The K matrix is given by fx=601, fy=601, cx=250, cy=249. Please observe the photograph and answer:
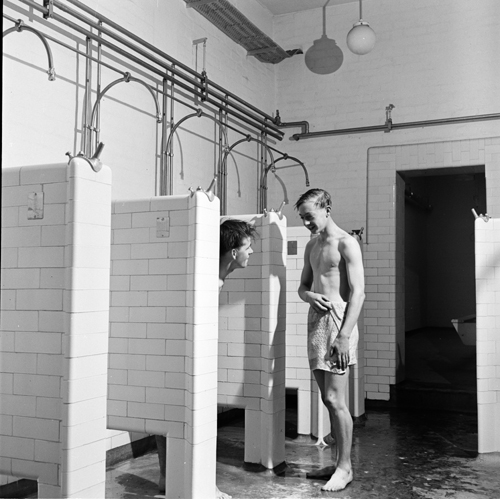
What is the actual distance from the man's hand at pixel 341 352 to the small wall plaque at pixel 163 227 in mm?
1149

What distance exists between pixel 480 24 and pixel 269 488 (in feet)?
15.3

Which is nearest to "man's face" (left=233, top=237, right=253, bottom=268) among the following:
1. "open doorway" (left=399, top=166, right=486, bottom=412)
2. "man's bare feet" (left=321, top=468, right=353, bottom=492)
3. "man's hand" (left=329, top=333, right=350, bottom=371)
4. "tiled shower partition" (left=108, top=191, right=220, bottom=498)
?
"tiled shower partition" (left=108, top=191, right=220, bottom=498)

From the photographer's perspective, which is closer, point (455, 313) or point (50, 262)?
point (50, 262)

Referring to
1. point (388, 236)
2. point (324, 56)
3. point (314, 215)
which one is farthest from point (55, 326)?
point (324, 56)

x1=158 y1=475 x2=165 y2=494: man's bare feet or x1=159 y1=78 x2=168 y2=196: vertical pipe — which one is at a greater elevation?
x1=159 y1=78 x2=168 y2=196: vertical pipe

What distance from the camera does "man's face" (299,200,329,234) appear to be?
3.55m

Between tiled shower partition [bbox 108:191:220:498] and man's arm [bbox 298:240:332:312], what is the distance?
2.26 ft

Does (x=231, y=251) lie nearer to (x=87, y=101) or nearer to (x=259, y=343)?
(x=259, y=343)

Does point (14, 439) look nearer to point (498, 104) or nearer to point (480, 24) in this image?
point (498, 104)

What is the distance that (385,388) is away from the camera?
18.9 ft

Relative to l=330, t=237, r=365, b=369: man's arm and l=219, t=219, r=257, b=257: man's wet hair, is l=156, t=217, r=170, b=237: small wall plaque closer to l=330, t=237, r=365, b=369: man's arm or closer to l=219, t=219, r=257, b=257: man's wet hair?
l=219, t=219, r=257, b=257: man's wet hair

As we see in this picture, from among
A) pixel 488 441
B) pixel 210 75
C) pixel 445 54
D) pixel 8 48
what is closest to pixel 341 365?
pixel 488 441

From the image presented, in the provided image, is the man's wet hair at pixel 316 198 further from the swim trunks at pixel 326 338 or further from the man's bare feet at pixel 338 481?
the man's bare feet at pixel 338 481

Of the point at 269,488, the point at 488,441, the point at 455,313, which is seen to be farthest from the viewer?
the point at 455,313
